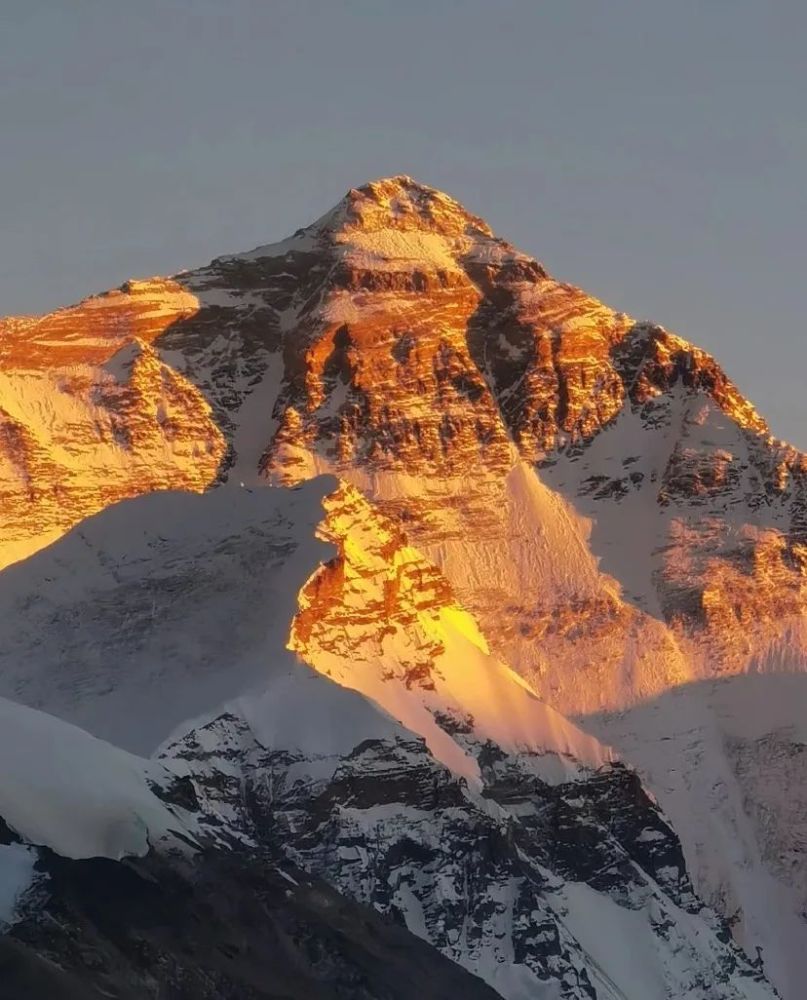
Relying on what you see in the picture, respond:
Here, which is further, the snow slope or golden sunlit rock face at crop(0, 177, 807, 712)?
A: golden sunlit rock face at crop(0, 177, 807, 712)

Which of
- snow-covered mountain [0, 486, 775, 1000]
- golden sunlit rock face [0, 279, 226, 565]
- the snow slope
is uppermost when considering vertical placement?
golden sunlit rock face [0, 279, 226, 565]

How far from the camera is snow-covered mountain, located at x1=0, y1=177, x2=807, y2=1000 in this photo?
126 metres

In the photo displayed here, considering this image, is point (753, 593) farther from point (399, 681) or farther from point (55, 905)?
point (55, 905)

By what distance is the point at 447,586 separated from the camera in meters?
149

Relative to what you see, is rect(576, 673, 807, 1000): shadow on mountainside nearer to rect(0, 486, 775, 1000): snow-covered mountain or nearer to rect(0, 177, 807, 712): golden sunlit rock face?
rect(0, 177, 807, 712): golden sunlit rock face

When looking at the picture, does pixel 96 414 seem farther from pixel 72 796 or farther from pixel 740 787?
pixel 72 796

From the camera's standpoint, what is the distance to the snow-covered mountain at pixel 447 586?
12581 centimetres

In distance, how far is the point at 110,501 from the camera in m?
169

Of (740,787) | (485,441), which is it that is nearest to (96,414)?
(485,441)

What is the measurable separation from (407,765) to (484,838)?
15.3 ft

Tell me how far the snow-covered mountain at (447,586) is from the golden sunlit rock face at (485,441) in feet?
0.73

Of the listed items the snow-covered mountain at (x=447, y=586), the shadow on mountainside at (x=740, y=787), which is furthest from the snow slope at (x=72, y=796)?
the shadow on mountainside at (x=740, y=787)

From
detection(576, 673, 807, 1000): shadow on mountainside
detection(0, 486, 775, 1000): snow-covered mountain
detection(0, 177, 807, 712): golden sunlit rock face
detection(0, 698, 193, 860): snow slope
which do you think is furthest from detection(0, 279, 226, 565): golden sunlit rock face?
detection(0, 698, 193, 860): snow slope

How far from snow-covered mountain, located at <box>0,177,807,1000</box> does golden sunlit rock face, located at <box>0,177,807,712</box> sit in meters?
0.22
